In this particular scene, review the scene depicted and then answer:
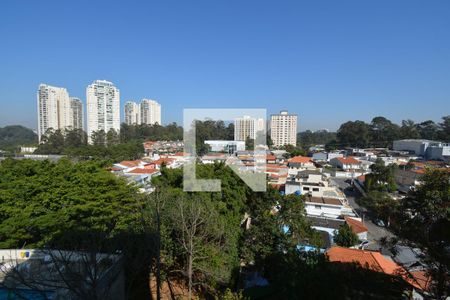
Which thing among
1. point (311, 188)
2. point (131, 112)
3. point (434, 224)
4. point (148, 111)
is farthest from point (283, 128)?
point (434, 224)

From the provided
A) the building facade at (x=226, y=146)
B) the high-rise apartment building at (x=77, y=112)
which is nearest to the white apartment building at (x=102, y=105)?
the high-rise apartment building at (x=77, y=112)

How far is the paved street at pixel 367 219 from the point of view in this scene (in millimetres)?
9408

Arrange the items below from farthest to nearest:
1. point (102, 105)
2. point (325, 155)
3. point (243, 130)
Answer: point (102, 105) < point (325, 155) < point (243, 130)

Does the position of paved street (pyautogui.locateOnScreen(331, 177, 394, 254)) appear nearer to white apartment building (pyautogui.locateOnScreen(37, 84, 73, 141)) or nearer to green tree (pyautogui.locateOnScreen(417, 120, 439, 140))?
green tree (pyautogui.locateOnScreen(417, 120, 439, 140))

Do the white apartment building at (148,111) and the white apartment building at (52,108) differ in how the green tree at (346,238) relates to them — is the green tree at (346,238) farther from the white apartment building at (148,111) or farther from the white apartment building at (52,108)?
the white apartment building at (148,111)

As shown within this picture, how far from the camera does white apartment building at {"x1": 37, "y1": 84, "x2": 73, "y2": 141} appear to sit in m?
39.1

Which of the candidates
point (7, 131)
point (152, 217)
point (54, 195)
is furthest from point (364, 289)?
point (7, 131)

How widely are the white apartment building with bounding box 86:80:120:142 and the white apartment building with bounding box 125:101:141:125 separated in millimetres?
9313

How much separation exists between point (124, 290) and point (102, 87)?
41.9 meters

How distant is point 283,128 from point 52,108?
38.5 metres

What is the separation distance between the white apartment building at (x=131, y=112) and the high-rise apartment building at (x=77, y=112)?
350 inches

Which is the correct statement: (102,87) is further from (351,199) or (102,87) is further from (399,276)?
(399,276)

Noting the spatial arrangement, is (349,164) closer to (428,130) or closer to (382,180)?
(382,180)

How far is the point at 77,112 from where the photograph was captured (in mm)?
45438
